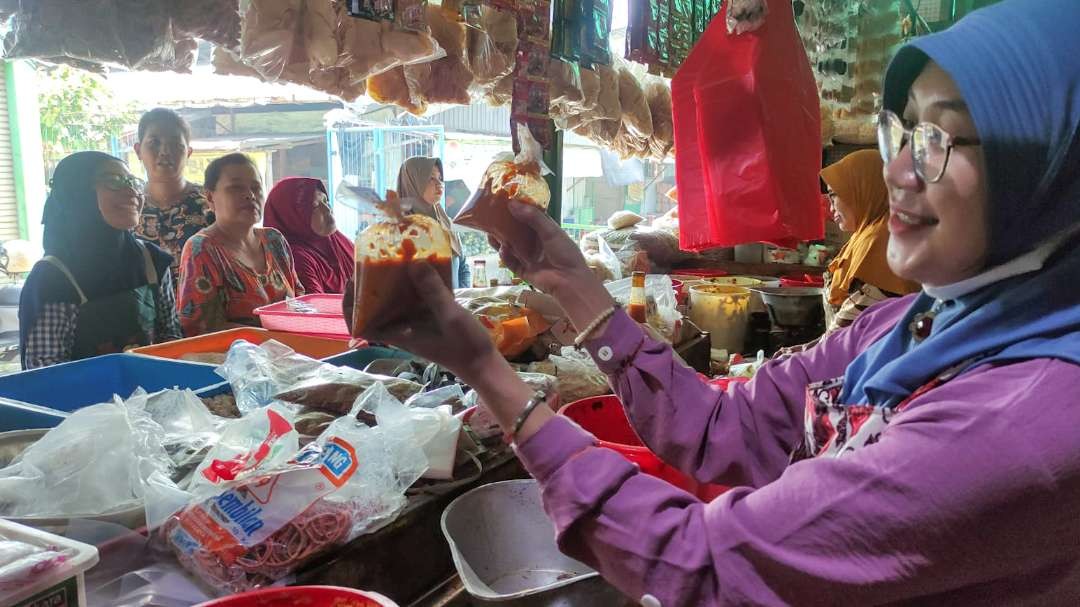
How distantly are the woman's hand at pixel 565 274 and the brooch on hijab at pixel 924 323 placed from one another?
0.50m

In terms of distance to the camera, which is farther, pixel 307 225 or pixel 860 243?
pixel 307 225

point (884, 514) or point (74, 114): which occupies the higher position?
point (74, 114)

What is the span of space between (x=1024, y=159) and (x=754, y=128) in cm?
137

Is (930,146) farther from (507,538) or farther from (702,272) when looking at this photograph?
(702,272)

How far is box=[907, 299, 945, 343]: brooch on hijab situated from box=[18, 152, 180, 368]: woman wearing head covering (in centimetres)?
298

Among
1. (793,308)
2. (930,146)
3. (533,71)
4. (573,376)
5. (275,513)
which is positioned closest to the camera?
(930,146)

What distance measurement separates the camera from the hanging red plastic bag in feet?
6.67

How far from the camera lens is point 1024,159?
0.73 metres

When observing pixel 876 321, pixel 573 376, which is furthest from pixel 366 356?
pixel 876 321

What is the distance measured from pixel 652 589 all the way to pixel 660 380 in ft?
1.59

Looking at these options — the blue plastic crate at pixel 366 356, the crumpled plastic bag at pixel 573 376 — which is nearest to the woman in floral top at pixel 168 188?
the blue plastic crate at pixel 366 356

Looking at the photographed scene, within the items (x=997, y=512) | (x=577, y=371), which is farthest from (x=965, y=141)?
(x=577, y=371)

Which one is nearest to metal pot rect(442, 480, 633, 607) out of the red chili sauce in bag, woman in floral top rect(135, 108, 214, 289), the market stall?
the market stall

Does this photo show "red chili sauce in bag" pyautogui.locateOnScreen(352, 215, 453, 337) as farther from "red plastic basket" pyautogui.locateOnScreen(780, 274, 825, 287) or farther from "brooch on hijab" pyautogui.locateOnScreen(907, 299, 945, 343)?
"red plastic basket" pyautogui.locateOnScreen(780, 274, 825, 287)
